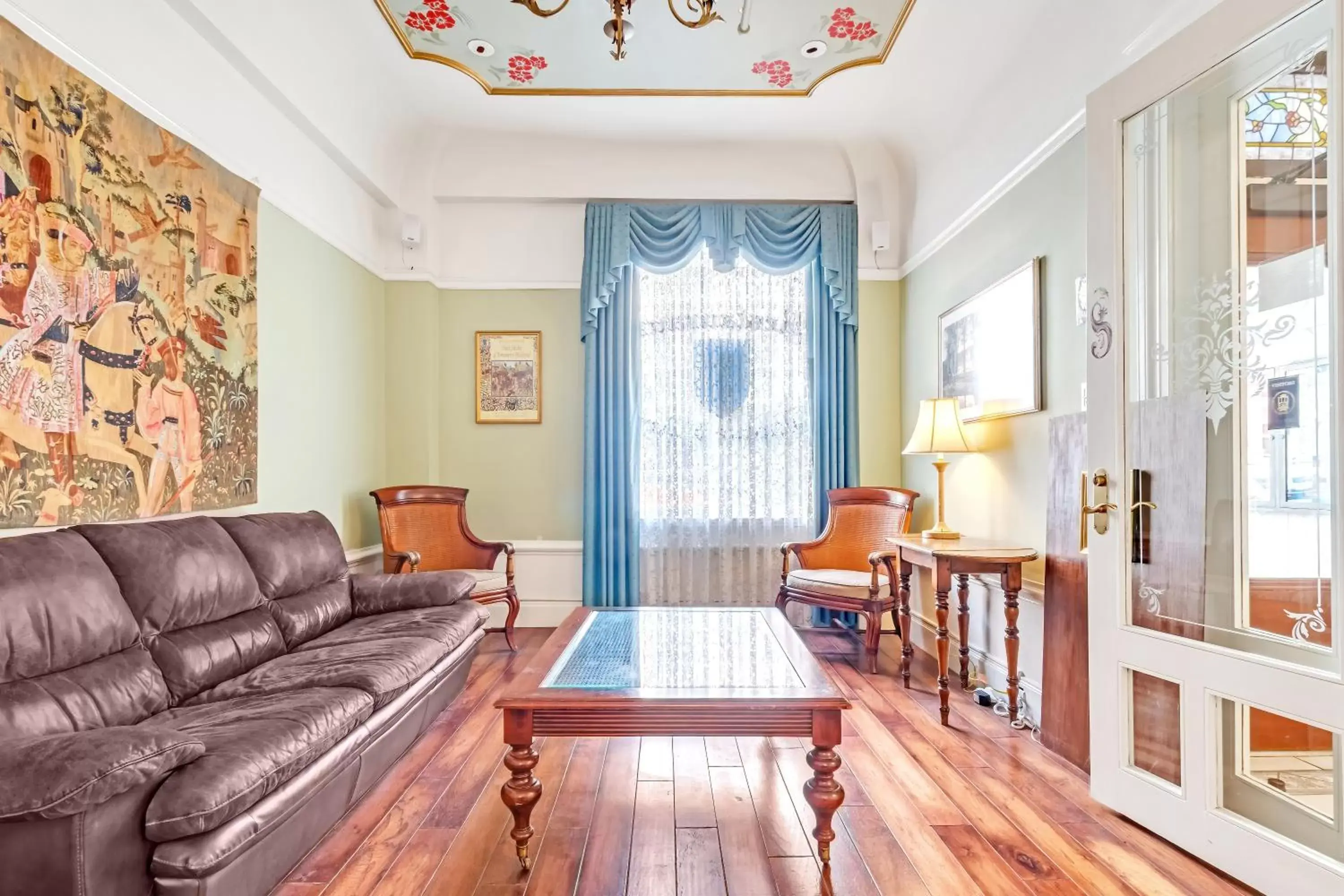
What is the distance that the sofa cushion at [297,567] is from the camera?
2.61 metres

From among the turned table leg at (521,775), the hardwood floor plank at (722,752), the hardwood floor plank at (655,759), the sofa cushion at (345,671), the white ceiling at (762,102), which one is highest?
the white ceiling at (762,102)

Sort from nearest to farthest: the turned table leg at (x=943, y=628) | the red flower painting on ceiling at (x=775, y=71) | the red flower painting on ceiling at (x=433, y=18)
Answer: the turned table leg at (x=943, y=628), the red flower painting on ceiling at (x=433, y=18), the red flower painting on ceiling at (x=775, y=71)

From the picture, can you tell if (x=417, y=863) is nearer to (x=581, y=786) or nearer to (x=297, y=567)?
(x=581, y=786)

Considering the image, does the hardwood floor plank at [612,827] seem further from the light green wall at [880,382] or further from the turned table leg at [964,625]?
the light green wall at [880,382]

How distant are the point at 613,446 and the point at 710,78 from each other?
2257 mm

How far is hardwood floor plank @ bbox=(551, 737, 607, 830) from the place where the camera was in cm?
212

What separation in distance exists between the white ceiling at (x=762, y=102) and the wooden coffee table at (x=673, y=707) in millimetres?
2389

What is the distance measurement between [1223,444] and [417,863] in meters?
2.53

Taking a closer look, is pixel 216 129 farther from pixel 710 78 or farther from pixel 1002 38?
pixel 1002 38

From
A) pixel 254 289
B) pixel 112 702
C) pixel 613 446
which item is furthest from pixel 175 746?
pixel 613 446

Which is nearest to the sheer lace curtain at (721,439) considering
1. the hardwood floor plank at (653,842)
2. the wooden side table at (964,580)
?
the wooden side table at (964,580)

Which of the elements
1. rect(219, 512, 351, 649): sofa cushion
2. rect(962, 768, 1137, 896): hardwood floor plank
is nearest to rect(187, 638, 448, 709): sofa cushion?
rect(219, 512, 351, 649): sofa cushion

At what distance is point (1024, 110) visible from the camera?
10.1ft

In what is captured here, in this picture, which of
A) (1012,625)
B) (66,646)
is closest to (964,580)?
(1012,625)
